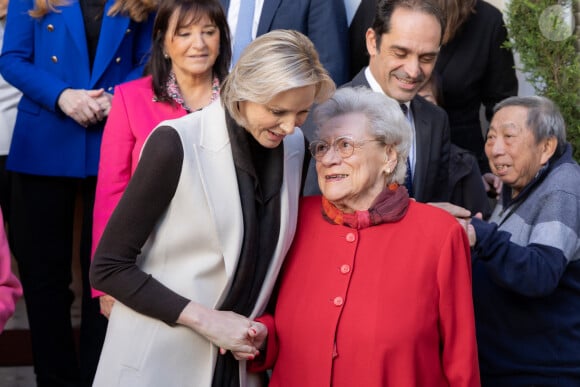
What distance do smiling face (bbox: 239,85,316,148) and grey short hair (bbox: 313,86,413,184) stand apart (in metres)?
0.23

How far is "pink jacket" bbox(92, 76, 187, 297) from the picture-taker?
4004 mm

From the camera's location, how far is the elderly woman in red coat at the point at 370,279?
335 cm

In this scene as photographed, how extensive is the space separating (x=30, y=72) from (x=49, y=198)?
0.57 m

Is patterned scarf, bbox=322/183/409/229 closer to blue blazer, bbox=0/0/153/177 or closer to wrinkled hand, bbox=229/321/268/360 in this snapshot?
wrinkled hand, bbox=229/321/268/360

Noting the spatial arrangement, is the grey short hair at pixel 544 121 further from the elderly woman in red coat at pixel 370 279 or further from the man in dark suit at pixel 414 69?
the elderly woman in red coat at pixel 370 279

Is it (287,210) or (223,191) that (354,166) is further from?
(223,191)

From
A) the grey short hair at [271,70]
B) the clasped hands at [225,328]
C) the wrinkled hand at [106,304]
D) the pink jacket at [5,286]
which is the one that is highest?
the grey short hair at [271,70]

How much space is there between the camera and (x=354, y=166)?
3.43 m

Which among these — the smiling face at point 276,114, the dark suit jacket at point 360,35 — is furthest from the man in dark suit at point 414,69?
the dark suit jacket at point 360,35

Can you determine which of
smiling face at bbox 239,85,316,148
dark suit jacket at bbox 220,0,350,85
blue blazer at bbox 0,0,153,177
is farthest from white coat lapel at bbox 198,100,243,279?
dark suit jacket at bbox 220,0,350,85

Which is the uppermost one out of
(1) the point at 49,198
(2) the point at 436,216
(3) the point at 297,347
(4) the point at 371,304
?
(2) the point at 436,216

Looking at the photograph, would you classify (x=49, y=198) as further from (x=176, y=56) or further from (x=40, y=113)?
(x=176, y=56)

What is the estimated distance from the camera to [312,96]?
3281 mm

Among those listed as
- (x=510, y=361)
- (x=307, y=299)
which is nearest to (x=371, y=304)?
(x=307, y=299)
